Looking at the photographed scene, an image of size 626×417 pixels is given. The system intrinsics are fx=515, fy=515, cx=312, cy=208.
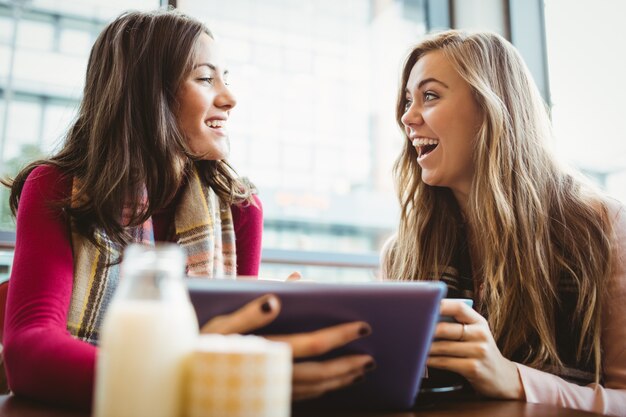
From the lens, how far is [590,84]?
2.11 m

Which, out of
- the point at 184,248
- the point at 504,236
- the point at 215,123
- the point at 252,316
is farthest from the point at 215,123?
the point at 252,316

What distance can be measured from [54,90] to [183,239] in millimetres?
1076

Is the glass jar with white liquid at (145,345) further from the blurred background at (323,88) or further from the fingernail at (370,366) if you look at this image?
the blurred background at (323,88)

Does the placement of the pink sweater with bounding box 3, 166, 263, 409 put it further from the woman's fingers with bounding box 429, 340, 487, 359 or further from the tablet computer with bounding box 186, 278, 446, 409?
the woman's fingers with bounding box 429, 340, 487, 359

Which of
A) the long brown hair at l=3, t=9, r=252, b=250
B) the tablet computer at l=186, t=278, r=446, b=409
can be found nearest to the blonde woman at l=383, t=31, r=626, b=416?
the tablet computer at l=186, t=278, r=446, b=409

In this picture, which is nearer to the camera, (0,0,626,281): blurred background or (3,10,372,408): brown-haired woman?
(3,10,372,408): brown-haired woman

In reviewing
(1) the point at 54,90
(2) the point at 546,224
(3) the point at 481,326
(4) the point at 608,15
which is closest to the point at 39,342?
(3) the point at 481,326

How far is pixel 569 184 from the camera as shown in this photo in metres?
1.31

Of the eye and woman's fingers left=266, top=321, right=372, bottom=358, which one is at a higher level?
the eye

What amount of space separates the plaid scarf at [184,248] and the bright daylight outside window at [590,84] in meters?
1.35

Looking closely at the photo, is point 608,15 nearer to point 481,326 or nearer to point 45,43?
point 481,326

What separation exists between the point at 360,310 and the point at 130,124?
0.92 m

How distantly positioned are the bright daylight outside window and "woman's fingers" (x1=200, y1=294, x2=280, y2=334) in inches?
67.5

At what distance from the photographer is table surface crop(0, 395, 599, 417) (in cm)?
63
